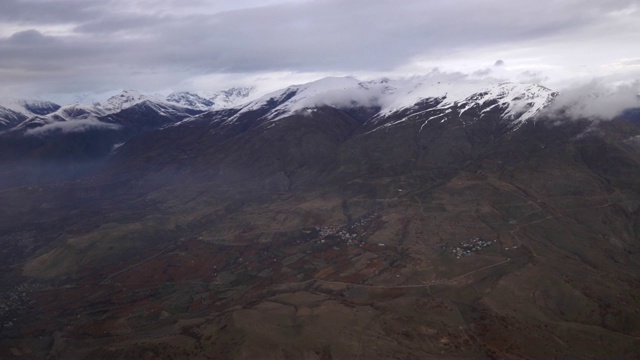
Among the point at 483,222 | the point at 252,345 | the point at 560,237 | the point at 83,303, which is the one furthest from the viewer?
the point at 483,222

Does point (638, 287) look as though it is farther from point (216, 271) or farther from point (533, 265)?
point (216, 271)

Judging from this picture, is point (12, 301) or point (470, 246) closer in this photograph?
point (12, 301)

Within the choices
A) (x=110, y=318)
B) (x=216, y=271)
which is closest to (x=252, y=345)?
(x=110, y=318)

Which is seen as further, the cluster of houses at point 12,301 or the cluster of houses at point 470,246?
the cluster of houses at point 470,246

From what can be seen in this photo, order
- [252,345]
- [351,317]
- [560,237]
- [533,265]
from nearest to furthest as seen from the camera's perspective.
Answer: [252,345] → [351,317] → [533,265] → [560,237]

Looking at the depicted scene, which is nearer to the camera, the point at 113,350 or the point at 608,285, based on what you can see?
the point at 113,350

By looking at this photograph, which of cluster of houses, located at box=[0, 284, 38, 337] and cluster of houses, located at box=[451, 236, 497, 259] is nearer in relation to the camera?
cluster of houses, located at box=[0, 284, 38, 337]

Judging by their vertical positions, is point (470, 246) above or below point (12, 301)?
below
